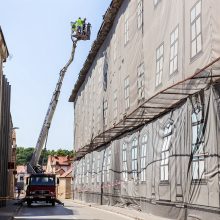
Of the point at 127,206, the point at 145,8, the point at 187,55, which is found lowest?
the point at 127,206

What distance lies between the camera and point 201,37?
1585cm

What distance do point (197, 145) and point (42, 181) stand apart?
2021 centimetres

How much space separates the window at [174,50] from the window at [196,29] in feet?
5.81

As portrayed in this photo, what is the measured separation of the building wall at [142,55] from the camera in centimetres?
1580

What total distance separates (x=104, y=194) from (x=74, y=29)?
1772cm

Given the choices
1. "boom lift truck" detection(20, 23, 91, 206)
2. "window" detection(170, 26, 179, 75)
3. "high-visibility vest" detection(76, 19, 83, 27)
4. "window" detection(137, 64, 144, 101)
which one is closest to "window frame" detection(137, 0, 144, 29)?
"window" detection(137, 64, 144, 101)

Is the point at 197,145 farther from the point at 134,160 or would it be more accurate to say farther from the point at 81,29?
the point at 81,29

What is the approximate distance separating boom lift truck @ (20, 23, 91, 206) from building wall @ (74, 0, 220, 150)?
122 inches

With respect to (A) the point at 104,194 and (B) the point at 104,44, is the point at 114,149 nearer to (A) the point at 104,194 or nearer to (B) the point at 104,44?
(A) the point at 104,194

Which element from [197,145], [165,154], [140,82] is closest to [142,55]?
[140,82]

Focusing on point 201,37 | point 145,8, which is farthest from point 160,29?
point 201,37

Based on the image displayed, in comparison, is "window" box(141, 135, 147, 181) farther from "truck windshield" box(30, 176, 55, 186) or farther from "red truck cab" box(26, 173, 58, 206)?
"truck windshield" box(30, 176, 55, 186)

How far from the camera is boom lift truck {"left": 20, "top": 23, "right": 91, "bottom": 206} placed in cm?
3322

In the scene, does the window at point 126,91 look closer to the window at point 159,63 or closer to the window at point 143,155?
the window at point 143,155
